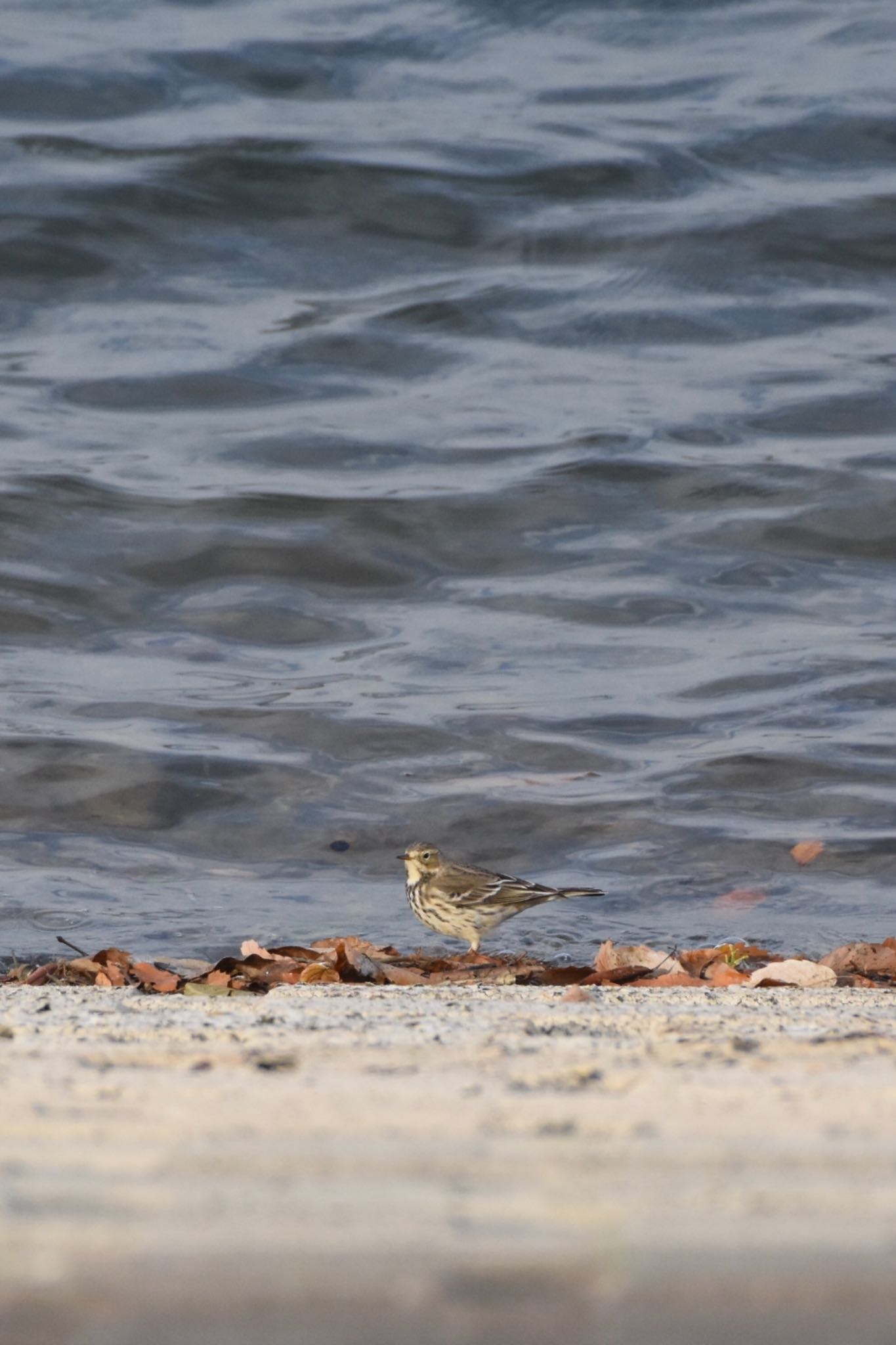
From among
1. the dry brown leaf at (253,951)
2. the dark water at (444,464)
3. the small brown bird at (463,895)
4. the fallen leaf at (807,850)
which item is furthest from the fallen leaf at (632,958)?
the fallen leaf at (807,850)

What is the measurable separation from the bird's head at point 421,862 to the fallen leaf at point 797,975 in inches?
65.8

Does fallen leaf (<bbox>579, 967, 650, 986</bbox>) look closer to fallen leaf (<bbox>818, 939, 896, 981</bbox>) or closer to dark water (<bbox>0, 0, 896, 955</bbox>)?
fallen leaf (<bbox>818, 939, 896, 981</bbox>)

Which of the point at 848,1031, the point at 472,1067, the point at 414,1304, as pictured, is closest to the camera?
the point at 414,1304

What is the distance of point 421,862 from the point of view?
716 centimetres

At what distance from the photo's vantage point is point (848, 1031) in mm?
3189

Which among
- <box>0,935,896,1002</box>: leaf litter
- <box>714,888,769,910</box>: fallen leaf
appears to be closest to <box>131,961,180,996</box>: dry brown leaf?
<box>0,935,896,1002</box>: leaf litter

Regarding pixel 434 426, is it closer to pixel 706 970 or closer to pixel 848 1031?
pixel 706 970

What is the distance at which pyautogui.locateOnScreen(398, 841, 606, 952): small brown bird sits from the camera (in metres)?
6.68

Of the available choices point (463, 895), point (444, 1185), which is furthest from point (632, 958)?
point (444, 1185)

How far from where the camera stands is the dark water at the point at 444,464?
818 centimetres

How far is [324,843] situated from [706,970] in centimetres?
273

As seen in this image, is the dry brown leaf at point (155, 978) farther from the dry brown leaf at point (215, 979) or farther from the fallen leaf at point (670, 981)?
the fallen leaf at point (670, 981)

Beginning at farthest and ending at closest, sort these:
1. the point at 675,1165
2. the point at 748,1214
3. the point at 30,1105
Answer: the point at 30,1105
the point at 675,1165
the point at 748,1214

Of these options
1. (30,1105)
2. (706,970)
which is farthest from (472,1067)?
(706,970)
